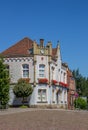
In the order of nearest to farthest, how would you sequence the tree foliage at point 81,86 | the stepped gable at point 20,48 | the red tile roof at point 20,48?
1. the stepped gable at point 20,48
2. the red tile roof at point 20,48
3. the tree foliage at point 81,86

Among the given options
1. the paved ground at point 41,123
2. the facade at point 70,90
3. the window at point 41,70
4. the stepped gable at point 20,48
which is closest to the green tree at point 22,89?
the window at point 41,70

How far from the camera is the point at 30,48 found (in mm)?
57438

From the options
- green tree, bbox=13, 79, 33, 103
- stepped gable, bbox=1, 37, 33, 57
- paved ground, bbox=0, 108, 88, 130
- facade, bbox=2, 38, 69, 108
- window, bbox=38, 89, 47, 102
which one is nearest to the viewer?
paved ground, bbox=0, 108, 88, 130

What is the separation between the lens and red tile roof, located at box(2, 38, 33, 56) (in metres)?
57.1

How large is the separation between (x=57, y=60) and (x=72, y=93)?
13.3 meters

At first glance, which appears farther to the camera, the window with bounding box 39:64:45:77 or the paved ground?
the window with bounding box 39:64:45:77

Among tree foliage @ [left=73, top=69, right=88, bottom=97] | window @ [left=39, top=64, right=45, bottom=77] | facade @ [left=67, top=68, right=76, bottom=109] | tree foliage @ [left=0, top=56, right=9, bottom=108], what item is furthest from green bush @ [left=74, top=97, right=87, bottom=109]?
tree foliage @ [left=73, top=69, right=88, bottom=97]

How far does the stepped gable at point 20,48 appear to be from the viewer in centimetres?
5691

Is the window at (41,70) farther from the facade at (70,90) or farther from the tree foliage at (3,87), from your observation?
the facade at (70,90)

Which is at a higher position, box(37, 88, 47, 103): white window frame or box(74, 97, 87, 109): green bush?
box(37, 88, 47, 103): white window frame

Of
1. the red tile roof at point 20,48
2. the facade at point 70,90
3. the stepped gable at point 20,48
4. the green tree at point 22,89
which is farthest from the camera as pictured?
the facade at point 70,90

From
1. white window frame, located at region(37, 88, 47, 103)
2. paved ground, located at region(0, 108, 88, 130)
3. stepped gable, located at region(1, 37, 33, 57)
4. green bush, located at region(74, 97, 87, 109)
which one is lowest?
paved ground, located at region(0, 108, 88, 130)

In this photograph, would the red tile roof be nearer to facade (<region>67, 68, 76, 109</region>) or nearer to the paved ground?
facade (<region>67, 68, 76, 109</region>)

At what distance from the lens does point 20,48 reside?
58.5 m
